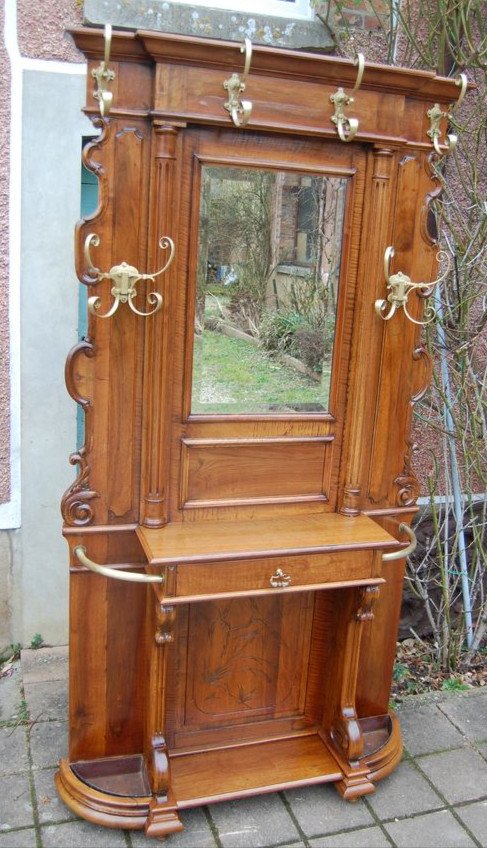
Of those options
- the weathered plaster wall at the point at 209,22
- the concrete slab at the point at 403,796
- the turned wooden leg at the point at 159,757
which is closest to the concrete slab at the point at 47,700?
the turned wooden leg at the point at 159,757

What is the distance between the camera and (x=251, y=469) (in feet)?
8.25

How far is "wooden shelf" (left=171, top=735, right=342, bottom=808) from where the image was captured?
99.7 inches

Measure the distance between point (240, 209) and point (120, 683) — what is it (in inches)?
63.4

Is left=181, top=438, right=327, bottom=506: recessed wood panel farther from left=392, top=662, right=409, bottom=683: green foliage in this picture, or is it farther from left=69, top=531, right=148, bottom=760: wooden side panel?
left=392, top=662, right=409, bottom=683: green foliage

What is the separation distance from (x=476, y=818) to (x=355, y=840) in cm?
45

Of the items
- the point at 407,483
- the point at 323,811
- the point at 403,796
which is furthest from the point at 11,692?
the point at 407,483

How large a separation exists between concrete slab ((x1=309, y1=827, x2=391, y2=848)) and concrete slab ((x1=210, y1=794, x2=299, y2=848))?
0.08 metres

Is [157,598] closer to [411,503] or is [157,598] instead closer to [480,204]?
[411,503]

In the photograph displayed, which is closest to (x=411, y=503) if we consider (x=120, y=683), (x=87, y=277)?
(x=120, y=683)

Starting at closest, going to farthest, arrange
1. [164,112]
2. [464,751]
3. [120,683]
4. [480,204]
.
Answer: [164,112], [120,683], [464,751], [480,204]

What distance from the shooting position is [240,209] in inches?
91.1

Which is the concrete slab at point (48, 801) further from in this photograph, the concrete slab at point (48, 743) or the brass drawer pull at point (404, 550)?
the brass drawer pull at point (404, 550)

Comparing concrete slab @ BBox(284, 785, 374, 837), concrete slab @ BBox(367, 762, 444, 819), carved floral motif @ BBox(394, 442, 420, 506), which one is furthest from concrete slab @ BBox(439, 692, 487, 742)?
carved floral motif @ BBox(394, 442, 420, 506)

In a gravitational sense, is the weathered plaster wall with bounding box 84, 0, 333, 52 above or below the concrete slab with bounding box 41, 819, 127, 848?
above
